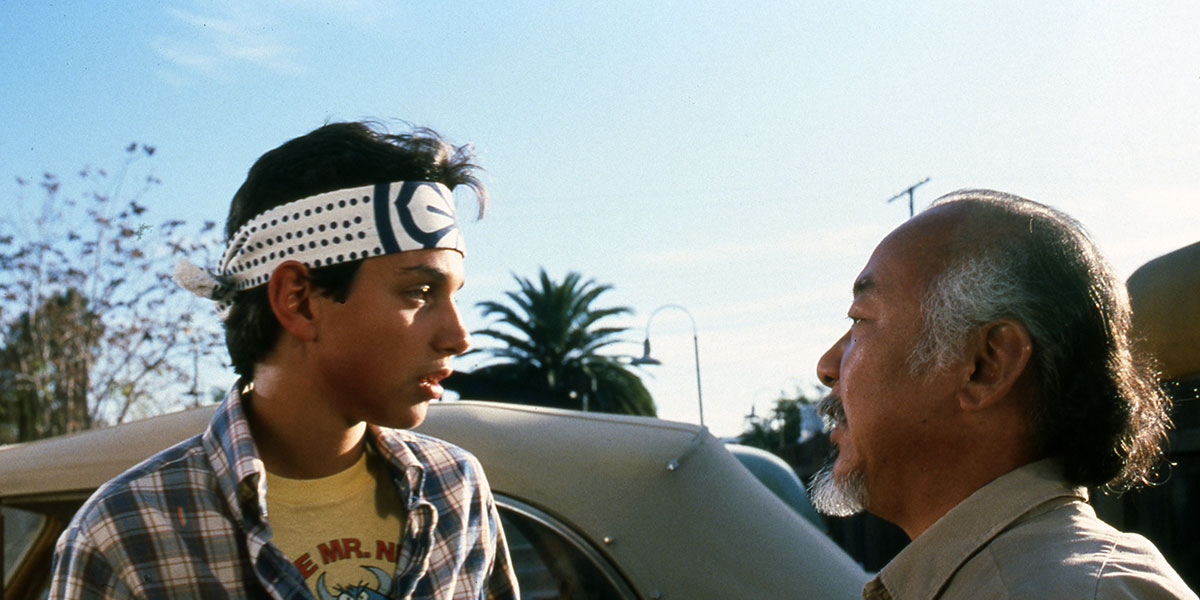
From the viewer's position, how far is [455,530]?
2072 mm

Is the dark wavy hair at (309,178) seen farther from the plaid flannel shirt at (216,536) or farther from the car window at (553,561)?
the car window at (553,561)

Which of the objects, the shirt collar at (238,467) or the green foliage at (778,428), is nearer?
the shirt collar at (238,467)

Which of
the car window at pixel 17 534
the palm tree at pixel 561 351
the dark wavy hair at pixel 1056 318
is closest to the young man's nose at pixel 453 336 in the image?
the dark wavy hair at pixel 1056 318

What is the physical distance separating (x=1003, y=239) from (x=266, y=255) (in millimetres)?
1427

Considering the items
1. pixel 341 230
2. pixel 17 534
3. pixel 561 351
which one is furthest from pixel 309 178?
pixel 561 351

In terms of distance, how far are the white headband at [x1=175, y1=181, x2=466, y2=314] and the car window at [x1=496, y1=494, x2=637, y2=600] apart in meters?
0.95

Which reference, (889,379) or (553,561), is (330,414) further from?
(889,379)

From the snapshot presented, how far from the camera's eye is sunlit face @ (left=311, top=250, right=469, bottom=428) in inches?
79.4

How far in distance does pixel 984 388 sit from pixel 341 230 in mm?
1273

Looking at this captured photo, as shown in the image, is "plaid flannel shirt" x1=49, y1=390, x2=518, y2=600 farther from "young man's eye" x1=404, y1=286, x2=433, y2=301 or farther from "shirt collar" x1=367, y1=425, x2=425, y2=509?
"young man's eye" x1=404, y1=286, x2=433, y2=301

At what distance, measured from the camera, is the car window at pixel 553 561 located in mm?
2729

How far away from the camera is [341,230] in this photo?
6.89ft

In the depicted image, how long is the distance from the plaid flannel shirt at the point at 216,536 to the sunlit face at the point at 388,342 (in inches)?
6.7

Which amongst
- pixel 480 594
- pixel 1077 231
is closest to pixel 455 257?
pixel 480 594
